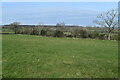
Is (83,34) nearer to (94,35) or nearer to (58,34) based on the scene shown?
(94,35)

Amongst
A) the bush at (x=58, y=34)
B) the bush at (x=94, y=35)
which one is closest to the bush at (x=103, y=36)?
the bush at (x=94, y=35)

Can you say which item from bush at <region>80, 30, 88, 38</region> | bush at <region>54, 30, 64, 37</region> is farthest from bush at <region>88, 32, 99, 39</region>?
bush at <region>54, 30, 64, 37</region>

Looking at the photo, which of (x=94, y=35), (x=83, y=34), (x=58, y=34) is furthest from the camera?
(x=58, y=34)

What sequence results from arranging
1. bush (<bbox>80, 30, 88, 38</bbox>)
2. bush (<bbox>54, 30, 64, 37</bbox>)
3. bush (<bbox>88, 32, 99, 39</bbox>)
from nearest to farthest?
bush (<bbox>88, 32, 99, 39</bbox>) → bush (<bbox>80, 30, 88, 38</bbox>) → bush (<bbox>54, 30, 64, 37</bbox>)

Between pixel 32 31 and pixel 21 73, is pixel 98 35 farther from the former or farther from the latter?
pixel 21 73

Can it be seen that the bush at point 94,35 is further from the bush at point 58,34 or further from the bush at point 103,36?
the bush at point 58,34

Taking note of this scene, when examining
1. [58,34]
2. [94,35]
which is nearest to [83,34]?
[94,35]

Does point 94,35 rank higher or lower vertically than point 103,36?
higher

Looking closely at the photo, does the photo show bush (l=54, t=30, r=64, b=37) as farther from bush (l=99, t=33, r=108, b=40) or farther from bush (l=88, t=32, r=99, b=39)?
bush (l=99, t=33, r=108, b=40)

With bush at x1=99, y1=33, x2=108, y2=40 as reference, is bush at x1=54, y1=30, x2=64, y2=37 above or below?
above

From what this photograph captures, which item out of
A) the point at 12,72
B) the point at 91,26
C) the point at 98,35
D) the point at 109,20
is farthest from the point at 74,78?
the point at 91,26

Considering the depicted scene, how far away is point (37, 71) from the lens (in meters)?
4.91

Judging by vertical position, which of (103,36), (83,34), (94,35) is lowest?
(103,36)

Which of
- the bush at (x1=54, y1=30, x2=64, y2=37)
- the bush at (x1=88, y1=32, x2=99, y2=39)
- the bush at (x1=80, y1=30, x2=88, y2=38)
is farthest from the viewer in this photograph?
the bush at (x1=54, y1=30, x2=64, y2=37)
